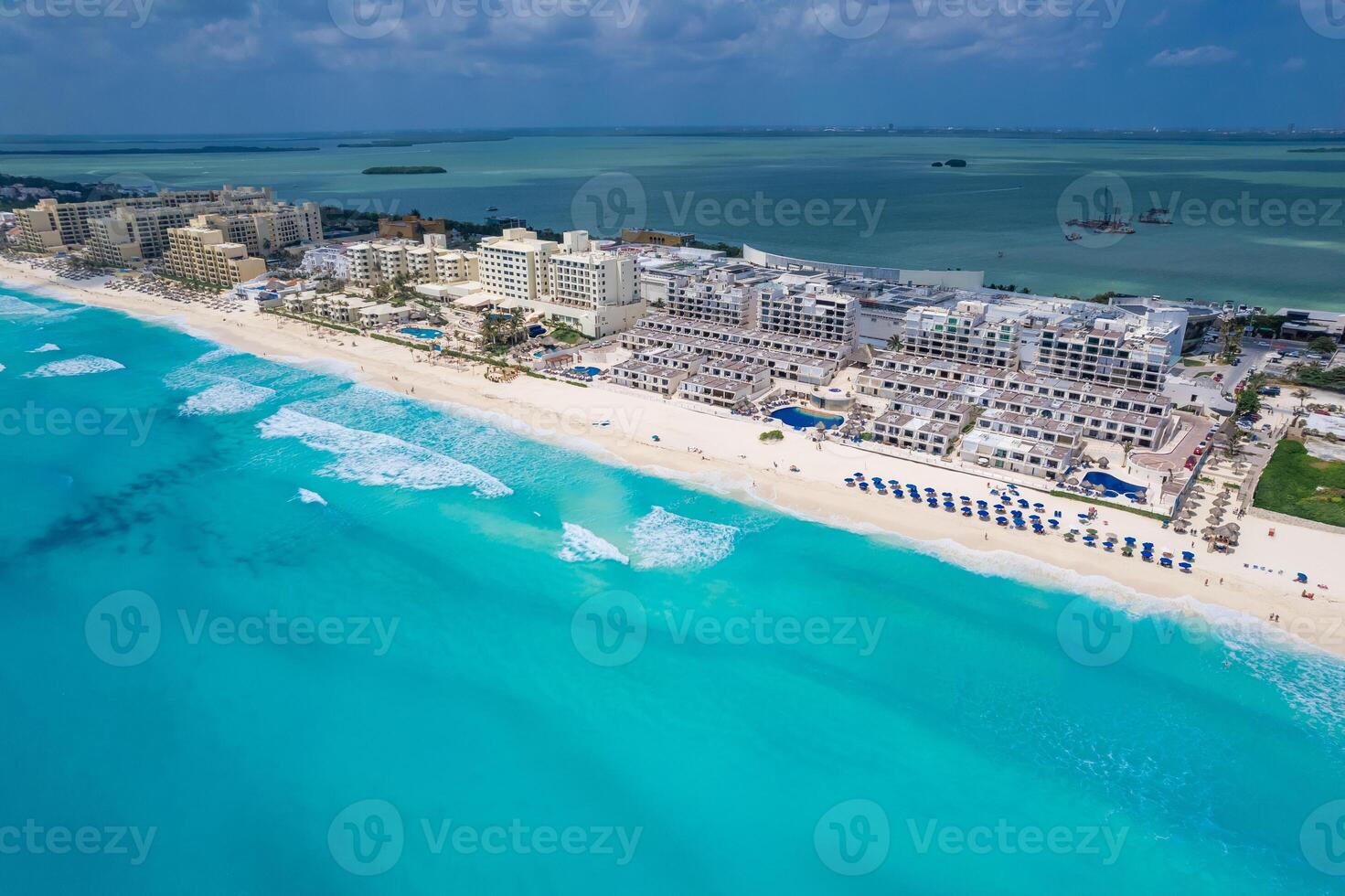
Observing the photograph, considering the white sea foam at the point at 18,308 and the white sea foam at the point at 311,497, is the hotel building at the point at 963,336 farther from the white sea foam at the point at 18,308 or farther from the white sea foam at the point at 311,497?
the white sea foam at the point at 18,308

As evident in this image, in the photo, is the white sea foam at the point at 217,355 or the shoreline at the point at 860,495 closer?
the shoreline at the point at 860,495

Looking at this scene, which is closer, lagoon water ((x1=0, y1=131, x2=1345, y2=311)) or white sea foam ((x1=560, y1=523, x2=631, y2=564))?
white sea foam ((x1=560, y1=523, x2=631, y2=564))

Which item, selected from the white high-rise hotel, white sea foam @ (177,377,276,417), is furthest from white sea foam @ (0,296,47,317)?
the white high-rise hotel

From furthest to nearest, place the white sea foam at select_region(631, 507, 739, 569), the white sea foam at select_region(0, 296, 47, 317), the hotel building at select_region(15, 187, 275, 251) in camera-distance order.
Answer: the hotel building at select_region(15, 187, 275, 251), the white sea foam at select_region(0, 296, 47, 317), the white sea foam at select_region(631, 507, 739, 569)

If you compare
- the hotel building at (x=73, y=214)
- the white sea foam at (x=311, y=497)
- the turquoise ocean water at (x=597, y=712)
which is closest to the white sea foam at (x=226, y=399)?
the turquoise ocean water at (x=597, y=712)

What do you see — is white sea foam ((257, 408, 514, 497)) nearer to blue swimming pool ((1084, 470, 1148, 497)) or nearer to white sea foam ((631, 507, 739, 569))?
white sea foam ((631, 507, 739, 569))

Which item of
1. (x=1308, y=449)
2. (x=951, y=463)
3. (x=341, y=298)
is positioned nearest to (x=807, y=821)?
(x=951, y=463)

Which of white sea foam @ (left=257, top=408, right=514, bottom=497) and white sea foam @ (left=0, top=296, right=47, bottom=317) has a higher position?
white sea foam @ (left=257, top=408, right=514, bottom=497)
